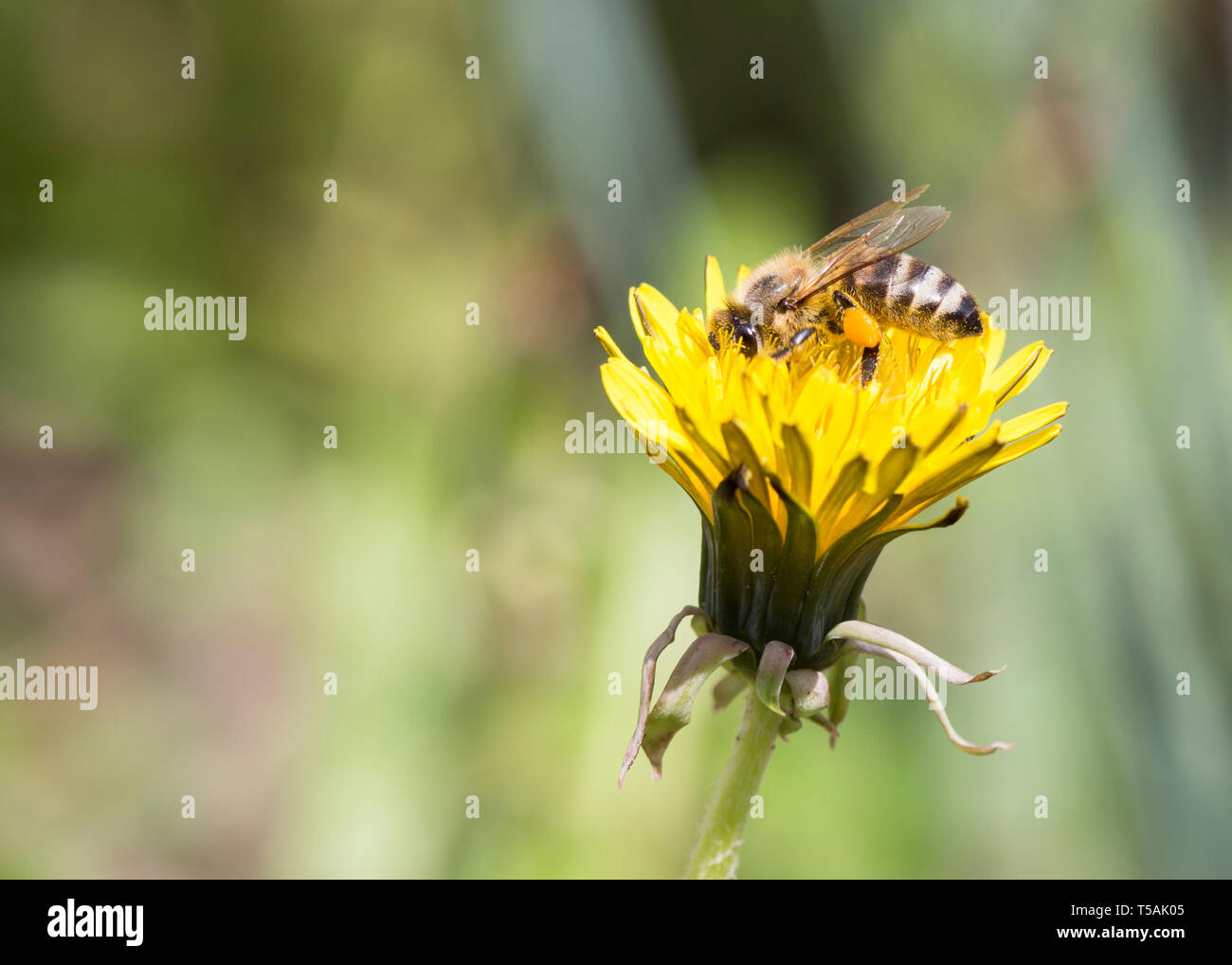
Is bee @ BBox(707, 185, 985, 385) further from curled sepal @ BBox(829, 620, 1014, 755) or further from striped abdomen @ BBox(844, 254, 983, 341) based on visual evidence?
curled sepal @ BBox(829, 620, 1014, 755)

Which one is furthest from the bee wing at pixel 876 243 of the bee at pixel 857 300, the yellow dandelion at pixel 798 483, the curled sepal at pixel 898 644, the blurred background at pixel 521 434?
the blurred background at pixel 521 434

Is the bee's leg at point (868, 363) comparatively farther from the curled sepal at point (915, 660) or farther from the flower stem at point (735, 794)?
the flower stem at point (735, 794)

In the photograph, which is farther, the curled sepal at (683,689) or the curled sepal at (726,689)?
the curled sepal at (726,689)

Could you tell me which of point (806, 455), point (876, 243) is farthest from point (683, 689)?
point (876, 243)

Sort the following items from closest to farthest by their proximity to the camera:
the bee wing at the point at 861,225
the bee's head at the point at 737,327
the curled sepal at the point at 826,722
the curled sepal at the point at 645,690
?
1. the curled sepal at the point at 645,690
2. the curled sepal at the point at 826,722
3. the bee's head at the point at 737,327
4. the bee wing at the point at 861,225

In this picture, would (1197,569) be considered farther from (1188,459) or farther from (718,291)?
(718,291)

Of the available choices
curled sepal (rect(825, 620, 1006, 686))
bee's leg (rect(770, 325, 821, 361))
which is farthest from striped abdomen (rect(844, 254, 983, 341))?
curled sepal (rect(825, 620, 1006, 686))

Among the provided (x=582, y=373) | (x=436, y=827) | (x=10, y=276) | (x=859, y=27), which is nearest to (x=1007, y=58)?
(x=859, y=27)
